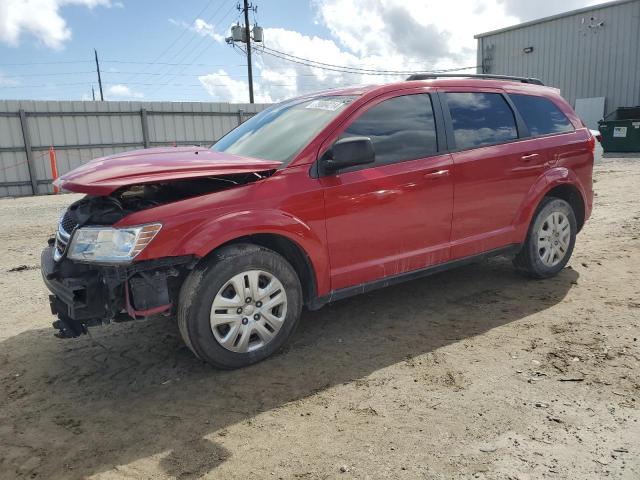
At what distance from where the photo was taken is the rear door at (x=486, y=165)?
402 cm

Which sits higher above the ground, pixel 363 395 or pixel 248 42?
pixel 248 42

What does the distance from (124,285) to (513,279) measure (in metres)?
3.64

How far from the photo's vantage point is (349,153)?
3.26 m

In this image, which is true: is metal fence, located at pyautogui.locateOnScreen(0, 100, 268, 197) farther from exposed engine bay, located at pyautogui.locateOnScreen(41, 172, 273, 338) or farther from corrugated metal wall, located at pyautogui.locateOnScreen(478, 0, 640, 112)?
corrugated metal wall, located at pyautogui.locateOnScreen(478, 0, 640, 112)

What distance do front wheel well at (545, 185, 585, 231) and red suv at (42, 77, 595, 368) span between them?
0.14 m

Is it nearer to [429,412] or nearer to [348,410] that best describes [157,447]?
[348,410]

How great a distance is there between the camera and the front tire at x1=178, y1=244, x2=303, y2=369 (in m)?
2.98

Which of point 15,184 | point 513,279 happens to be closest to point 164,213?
point 513,279

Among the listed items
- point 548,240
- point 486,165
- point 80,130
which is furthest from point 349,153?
point 80,130

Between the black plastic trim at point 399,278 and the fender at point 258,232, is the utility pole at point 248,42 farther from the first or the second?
the fender at point 258,232

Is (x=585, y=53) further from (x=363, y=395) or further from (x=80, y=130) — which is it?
(x=363, y=395)

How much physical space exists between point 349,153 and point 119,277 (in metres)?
1.61

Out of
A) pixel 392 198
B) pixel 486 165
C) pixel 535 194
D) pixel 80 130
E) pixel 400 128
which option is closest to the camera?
pixel 392 198

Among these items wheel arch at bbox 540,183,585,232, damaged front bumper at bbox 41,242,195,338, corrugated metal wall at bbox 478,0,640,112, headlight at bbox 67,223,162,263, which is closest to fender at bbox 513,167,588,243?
wheel arch at bbox 540,183,585,232
